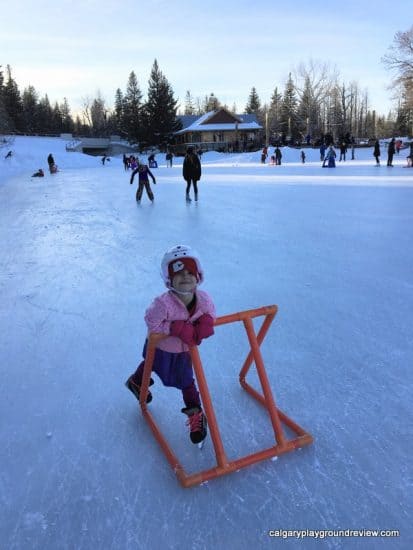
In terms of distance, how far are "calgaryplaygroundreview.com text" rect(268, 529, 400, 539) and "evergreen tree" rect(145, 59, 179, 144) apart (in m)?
58.2

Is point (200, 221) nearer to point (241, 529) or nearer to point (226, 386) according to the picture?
point (226, 386)

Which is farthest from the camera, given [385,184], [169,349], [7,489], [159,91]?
[159,91]

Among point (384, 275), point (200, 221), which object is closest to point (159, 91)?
point (200, 221)

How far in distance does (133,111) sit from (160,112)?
7.66 metres

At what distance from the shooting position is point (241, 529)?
5.52 feet

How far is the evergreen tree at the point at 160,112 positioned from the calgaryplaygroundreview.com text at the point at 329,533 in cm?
5815

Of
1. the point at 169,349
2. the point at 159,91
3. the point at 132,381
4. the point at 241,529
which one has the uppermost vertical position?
the point at 159,91

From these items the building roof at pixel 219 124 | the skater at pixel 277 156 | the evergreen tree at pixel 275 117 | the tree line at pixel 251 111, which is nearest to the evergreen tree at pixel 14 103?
the tree line at pixel 251 111

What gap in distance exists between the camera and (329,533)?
1671mm

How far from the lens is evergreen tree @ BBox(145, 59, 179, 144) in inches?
2226

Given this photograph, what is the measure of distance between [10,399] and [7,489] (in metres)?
0.72

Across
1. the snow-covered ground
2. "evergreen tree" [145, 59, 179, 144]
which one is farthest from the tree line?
the snow-covered ground

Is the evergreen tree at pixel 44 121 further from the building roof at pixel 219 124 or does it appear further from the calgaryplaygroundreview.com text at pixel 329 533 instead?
the calgaryplaygroundreview.com text at pixel 329 533

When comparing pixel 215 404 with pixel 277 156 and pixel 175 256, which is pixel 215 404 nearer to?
pixel 175 256
